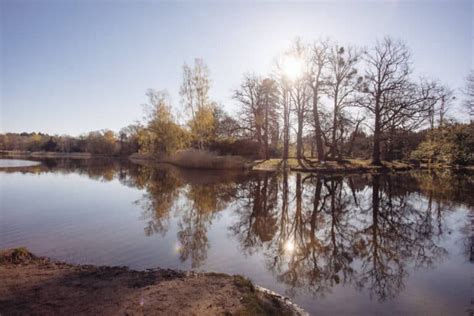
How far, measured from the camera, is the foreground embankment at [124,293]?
3.95 meters

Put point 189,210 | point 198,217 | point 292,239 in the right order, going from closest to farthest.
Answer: point 292,239, point 198,217, point 189,210

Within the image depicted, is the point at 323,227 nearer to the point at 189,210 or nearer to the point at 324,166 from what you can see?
the point at 189,210

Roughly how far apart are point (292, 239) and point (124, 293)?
5.03 meters

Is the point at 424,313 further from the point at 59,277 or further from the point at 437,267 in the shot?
the point at 59,277

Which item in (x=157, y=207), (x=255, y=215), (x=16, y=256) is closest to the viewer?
(x=16, y=256)

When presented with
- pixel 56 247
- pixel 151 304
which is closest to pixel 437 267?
pixel 151 304

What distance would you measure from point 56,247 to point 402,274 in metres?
7.98

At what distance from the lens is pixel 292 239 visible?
8.20 metres

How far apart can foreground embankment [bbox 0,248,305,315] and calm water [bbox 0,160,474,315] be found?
2.62ft

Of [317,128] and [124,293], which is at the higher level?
[317,128]

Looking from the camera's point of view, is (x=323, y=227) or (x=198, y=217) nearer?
(x=323, y=227)

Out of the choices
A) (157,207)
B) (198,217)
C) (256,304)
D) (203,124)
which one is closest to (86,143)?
(203,124)

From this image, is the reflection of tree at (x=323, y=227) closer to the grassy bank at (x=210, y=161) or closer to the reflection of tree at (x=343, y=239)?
the reflection of tree at (x=343, y=239)

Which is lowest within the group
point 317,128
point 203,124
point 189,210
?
point 189,210
